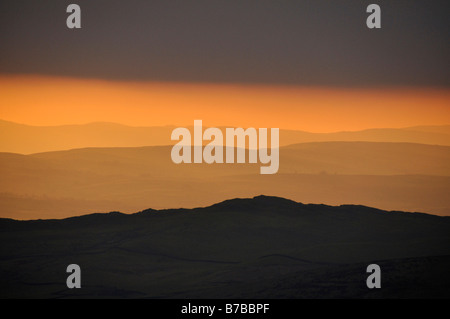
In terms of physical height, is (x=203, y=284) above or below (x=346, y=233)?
below

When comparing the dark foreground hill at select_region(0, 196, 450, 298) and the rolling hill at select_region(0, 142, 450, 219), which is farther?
the rolling hill at select_region(0, 142, 450, 219)

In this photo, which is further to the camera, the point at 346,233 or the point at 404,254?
the point at 346,233

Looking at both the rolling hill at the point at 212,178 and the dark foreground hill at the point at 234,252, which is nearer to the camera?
the dark foreground hill at the point at 234,252

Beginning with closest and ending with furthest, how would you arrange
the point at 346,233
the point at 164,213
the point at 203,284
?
the point at 203,284 < the point at 346,233 < the point at 164,213

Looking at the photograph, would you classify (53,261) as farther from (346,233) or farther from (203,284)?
(346,233)

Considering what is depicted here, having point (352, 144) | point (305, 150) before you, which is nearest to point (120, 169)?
point (305, 150)

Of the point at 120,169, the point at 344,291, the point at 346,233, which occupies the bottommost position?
the point at 344,291

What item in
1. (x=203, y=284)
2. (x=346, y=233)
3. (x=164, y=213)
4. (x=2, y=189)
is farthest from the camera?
(x=164, y=213)
